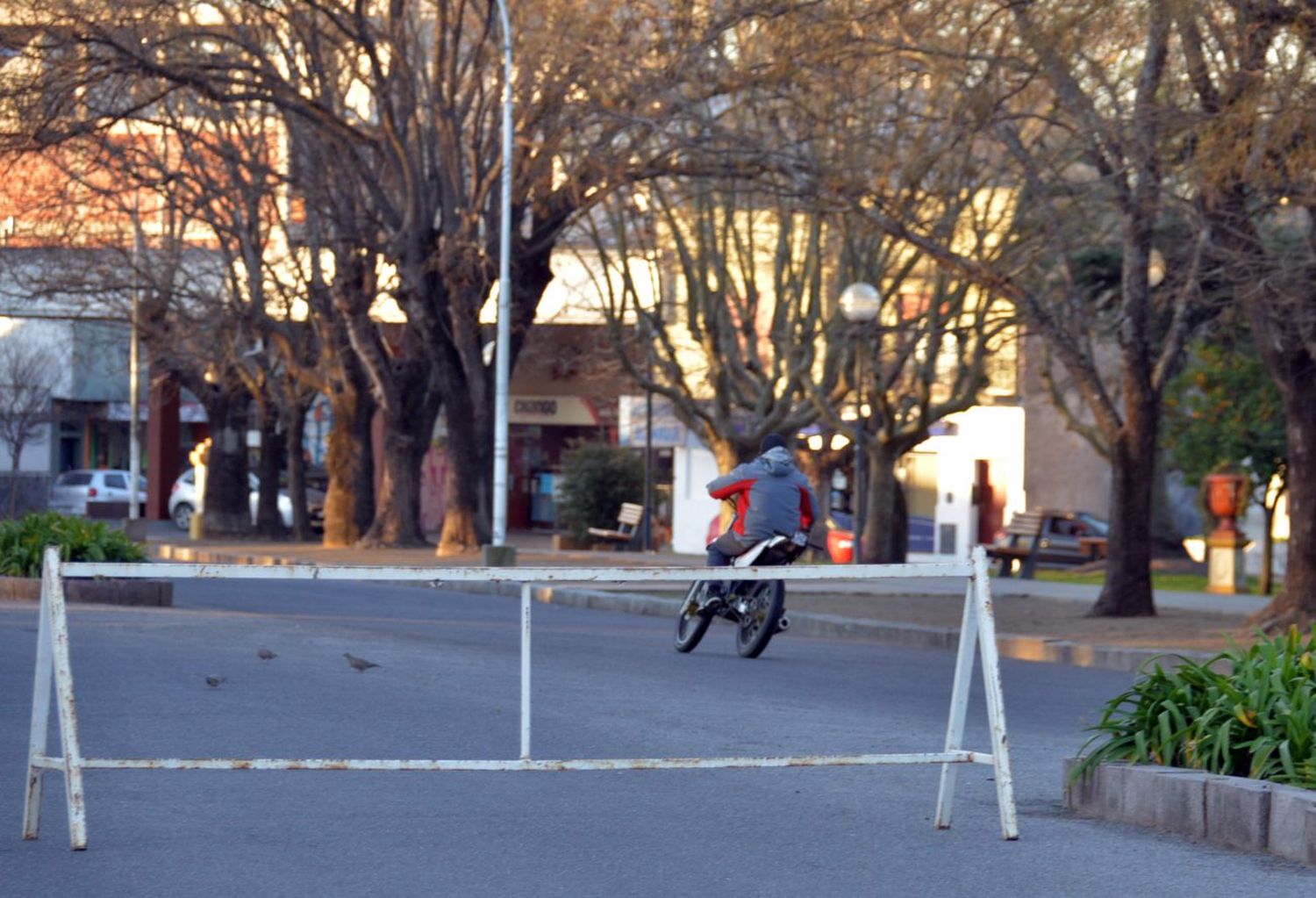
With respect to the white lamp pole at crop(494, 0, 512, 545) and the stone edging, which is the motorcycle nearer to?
the stone edging

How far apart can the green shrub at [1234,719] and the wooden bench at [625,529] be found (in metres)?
31.6

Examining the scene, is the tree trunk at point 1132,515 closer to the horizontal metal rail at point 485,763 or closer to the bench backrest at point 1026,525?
the bench backrest at point 1026,525

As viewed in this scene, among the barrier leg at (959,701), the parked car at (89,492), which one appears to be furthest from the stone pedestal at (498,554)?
the parked car at (89,492)

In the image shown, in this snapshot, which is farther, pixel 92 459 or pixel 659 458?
pixel 92 459

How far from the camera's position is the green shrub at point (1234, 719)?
270 inches

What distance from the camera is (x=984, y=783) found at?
28.1 feet

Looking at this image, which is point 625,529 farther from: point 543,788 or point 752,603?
point 543,788

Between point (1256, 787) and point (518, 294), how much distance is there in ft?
76.0

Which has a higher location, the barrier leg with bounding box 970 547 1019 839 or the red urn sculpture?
the red urn sculpture

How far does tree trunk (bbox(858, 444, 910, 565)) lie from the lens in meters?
30.0

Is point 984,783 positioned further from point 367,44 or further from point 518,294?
point 518,294

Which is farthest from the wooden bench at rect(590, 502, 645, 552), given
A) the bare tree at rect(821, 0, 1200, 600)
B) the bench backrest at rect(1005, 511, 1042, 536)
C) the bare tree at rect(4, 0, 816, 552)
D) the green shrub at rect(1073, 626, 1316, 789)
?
→ the green shrub at rect(1073, 626, 1316, 789)

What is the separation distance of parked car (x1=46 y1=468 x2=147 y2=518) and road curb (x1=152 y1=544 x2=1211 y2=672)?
3069 centimetres

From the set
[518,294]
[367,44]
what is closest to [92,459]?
[518,294]
